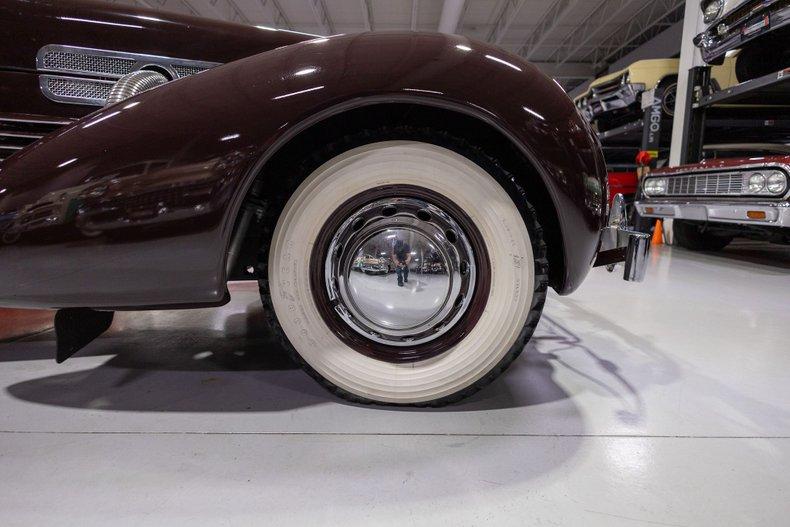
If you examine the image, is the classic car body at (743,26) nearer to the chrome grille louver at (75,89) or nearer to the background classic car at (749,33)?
the background classic car at (749,33)

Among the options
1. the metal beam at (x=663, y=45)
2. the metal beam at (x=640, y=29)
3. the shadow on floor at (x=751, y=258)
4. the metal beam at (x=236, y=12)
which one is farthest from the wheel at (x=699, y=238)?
the metal beam at (x=236, y=12)

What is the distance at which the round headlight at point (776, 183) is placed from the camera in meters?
2.77

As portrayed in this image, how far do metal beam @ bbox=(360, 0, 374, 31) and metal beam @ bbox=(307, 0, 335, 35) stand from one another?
0.89 meters

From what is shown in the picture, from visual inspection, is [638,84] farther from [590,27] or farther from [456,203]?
[590,27]

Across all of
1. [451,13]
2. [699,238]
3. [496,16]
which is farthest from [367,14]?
[699,238]

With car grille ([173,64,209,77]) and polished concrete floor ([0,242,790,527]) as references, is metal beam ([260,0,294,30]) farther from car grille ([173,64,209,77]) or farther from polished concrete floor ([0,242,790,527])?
polished concrete floor ([0,242,790,527])

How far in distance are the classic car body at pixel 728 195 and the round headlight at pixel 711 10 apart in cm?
139

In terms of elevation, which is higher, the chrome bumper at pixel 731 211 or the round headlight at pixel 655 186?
the round headlight at pixel 655 186

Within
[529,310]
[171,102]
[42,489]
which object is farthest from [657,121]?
[42,489]

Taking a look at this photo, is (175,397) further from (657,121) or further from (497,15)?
(497,15)

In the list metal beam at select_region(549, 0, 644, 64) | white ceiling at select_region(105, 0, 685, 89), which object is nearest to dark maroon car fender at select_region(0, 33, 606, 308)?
white ceiling at select_region(105, 0, 685, 89)

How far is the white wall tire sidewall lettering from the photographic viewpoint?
959 mm

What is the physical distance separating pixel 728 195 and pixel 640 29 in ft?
35.9

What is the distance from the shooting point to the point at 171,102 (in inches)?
36.3
